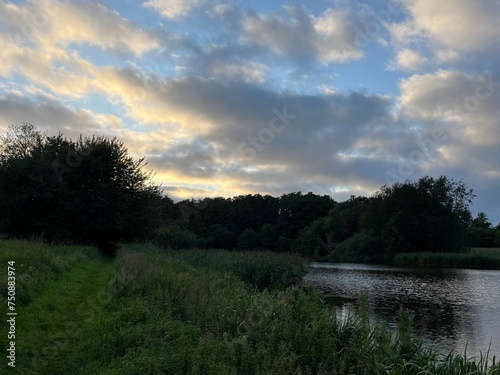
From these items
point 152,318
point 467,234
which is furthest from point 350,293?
point 467,234

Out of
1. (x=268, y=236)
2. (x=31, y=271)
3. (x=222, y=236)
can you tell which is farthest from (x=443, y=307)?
(x=268, y=236)

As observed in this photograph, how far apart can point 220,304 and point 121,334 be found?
381 cm

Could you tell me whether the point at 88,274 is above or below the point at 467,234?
below

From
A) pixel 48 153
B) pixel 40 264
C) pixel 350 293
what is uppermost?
pixel 48 153

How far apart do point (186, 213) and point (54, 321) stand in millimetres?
72646

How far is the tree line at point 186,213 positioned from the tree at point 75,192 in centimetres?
8

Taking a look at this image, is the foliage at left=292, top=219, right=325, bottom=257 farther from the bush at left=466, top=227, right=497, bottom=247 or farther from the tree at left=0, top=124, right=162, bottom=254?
the tree at left=0, top=124, right=162, bottom=254

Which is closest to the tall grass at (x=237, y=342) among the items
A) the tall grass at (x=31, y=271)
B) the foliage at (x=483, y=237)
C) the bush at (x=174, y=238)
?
the tall grass at (x=31, y=271)

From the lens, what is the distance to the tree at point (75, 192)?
105ft

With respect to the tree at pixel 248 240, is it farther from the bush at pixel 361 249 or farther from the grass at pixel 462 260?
the grass at pixel 462 260

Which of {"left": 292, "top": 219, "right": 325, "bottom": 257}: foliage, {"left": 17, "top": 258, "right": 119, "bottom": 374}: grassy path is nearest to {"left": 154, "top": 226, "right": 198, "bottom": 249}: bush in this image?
{"left": 17, "top": 258, "right": 119, "bottom": 374}: grassy path

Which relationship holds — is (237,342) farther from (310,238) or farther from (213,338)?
(310,238)

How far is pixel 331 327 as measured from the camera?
9.84 metres

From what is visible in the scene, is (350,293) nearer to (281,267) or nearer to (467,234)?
(281,267)
